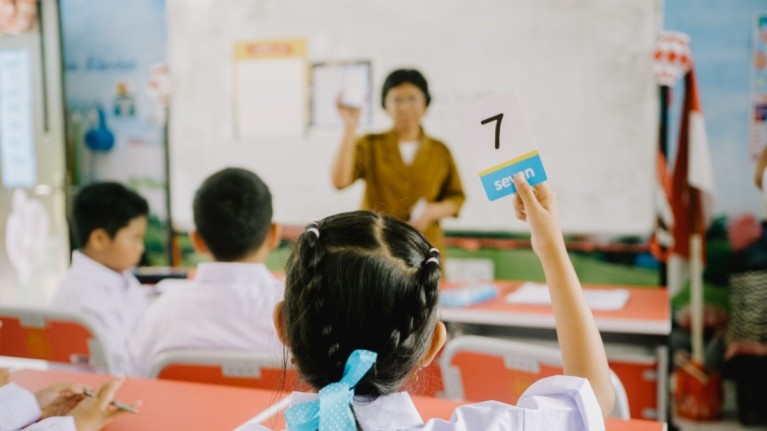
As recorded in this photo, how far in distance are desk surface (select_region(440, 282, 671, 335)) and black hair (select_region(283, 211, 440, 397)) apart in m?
1.63

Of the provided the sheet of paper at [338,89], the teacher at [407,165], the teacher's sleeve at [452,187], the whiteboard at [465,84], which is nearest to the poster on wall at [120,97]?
the whiteboard at [465,84]

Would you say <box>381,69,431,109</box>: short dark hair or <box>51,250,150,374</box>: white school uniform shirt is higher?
<box>381,69,431,109</box>: short dark hair

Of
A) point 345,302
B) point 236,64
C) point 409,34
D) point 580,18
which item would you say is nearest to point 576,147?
point 580,18

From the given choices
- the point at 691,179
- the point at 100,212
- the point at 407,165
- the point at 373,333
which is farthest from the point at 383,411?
the point at 407,165

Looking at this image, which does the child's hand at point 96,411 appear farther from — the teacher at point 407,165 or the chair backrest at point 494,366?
the teacher at point 407,165

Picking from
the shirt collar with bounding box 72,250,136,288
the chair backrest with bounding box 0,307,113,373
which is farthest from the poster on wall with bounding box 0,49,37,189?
the chair backrest with bounding box 0,307,113,373

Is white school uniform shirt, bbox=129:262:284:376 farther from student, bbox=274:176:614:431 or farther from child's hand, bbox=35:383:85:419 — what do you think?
student, bbox=274:176:614:431

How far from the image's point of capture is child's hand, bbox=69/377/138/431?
3.85 feet

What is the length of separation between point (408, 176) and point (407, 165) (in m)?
0.06

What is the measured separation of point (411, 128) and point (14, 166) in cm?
275

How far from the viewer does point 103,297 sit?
7.42 feet

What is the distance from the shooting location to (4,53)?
4.65 m

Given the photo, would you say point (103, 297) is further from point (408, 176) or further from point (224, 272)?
point (408, 176)

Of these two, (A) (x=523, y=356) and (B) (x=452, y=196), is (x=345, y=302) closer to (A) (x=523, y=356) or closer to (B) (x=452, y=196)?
(A) (x=523, y=356)
